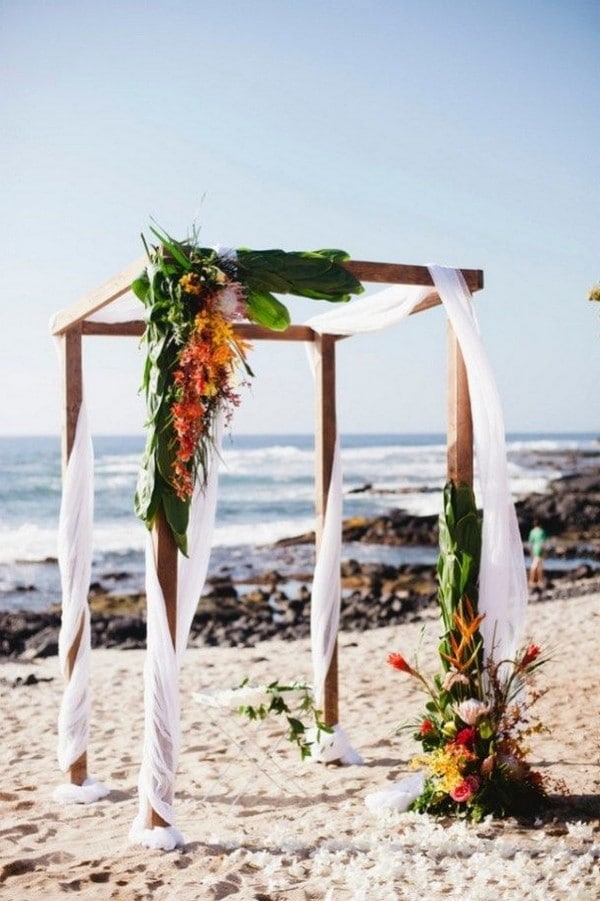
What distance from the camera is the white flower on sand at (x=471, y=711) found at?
16.9ft

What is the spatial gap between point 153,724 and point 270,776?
1.67m

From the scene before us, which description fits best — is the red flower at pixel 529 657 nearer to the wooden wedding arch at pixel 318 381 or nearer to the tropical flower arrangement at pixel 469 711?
the tropical flower arrangement at pixel 469 711

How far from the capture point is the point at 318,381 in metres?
6.86

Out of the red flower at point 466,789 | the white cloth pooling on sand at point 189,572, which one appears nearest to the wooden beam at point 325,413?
the white cloth pooling on sand at point 189,572

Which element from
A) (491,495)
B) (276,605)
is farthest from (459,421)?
(276,605)

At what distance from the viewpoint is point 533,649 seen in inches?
204

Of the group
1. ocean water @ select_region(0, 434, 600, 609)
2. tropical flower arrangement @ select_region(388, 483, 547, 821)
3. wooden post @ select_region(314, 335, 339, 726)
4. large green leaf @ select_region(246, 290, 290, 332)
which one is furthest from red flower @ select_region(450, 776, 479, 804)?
ocean water @ select_region(0, 434, 600, 609)

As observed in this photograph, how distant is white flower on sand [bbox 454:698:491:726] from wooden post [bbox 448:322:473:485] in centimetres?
117

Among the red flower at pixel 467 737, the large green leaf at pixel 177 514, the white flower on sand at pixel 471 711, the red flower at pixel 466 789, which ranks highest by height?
the large green leaf at pixel 177 514

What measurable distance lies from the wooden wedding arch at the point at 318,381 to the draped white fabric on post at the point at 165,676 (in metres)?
A: 0.05

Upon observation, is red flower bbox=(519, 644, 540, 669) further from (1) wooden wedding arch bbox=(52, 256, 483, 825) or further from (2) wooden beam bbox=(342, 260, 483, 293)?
(2) wooden beam bbox=(342, 260, 483, 293)

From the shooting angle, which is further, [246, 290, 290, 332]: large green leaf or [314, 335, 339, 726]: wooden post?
[314, 335, 339, 726]: wooden post

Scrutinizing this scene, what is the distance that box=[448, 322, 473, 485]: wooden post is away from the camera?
5531 millimetres

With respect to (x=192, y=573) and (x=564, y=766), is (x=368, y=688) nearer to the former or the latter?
(x=564, y=766)
